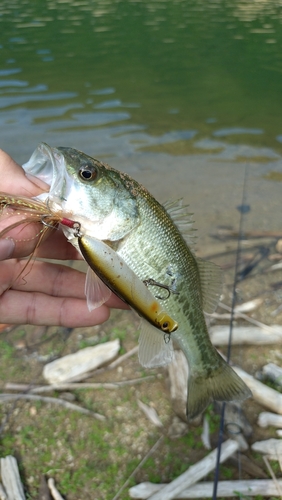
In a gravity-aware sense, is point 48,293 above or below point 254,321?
above

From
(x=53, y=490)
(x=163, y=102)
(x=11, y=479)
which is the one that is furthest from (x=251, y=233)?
(x=163, y=102)

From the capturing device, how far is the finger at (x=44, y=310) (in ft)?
10.9

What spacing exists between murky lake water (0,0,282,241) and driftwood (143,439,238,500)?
4022 millimetres

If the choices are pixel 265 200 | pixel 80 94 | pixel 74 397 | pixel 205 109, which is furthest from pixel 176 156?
pixel 74 397

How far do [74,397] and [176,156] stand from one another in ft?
23.7

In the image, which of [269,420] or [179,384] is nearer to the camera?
[269,420]

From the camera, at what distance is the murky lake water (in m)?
9.13

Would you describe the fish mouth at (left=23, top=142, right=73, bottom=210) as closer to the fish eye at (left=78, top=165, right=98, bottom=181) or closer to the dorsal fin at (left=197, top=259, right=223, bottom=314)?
the fish eye at (left=78, top=165, right=98, bottom=181)

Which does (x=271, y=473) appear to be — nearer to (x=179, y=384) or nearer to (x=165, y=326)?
(x=179, y=384)

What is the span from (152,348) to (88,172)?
1.05 metres

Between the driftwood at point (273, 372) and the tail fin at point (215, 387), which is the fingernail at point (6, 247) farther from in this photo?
the driftwood at point (273, 372)

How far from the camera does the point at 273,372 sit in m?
4.22

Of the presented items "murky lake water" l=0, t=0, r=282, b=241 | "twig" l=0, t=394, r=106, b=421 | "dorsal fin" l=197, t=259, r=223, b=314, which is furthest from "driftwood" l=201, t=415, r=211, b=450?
"murky lake water" l=0, t=0, r=282, b=241

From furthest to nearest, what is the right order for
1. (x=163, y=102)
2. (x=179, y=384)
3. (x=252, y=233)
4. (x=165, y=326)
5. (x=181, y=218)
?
1. (x=163, y=102)
2. (x=252, y=233)
3. (x=179, y=384)
4. (x=181, y=218)
5. (x=165, y=326)
